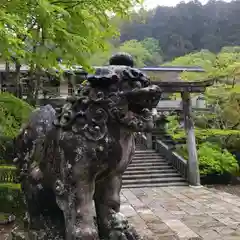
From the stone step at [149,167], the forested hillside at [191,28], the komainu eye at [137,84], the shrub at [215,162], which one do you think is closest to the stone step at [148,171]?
the stone step at [149,167]

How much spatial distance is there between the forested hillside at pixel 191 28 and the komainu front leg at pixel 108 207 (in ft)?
110

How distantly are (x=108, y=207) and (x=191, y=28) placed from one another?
40086mm

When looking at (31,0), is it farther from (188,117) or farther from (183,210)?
(188,117)

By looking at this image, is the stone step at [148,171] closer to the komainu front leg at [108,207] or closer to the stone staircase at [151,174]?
the stone staircase at [151,174]

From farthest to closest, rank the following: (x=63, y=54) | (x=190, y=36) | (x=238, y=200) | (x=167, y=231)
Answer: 1. (x=190, y=36)
2. (x=238, y=200)
3. (x=167, y=231)
4. (x=63, y=54)

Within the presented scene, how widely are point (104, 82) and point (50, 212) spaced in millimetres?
1108

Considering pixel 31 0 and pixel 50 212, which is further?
pixel 31 0

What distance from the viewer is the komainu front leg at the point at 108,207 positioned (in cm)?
263

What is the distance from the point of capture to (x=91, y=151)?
239 cm

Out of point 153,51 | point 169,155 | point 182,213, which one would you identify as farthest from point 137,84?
point 153,51

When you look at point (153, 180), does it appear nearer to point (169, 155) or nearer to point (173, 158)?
point (173, 158)

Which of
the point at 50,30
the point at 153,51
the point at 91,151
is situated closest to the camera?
the point at 91,151

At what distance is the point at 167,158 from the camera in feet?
51.0

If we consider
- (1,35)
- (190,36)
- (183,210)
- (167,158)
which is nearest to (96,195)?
(1,35)
